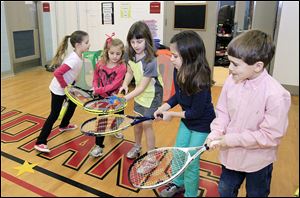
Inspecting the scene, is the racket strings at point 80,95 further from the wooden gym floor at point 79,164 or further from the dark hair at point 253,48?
the dark hair at point 253,48

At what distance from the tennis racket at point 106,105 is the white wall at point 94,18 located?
298 cm

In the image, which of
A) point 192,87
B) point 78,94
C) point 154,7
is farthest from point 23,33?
point 192,87

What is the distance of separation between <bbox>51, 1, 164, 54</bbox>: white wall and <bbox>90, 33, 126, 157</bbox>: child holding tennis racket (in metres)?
2.66

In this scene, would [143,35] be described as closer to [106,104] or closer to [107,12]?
[106,104]

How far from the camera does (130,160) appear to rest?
2.36 meters

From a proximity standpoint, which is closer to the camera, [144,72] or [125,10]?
[144,72]

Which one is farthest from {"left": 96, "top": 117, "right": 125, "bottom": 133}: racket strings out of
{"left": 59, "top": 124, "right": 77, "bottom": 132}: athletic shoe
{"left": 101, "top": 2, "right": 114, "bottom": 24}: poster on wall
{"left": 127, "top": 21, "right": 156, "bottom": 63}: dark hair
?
{"left": 101, "top": 2, "right": 114, "bottom": 24}: poster on wall

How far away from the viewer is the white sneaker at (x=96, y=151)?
2.39m

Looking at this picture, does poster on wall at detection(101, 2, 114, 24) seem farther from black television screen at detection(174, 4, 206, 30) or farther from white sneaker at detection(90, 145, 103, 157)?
white sneaker at detection(90, 145, 103, 157)

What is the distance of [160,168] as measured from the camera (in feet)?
5.46

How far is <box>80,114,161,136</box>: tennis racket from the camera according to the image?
1.79 metres

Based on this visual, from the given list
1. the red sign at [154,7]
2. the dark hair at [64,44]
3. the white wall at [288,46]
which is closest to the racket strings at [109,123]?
the dark hair at [64,44]

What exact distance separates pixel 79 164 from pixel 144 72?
95 centimetres

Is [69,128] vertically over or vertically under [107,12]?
under
